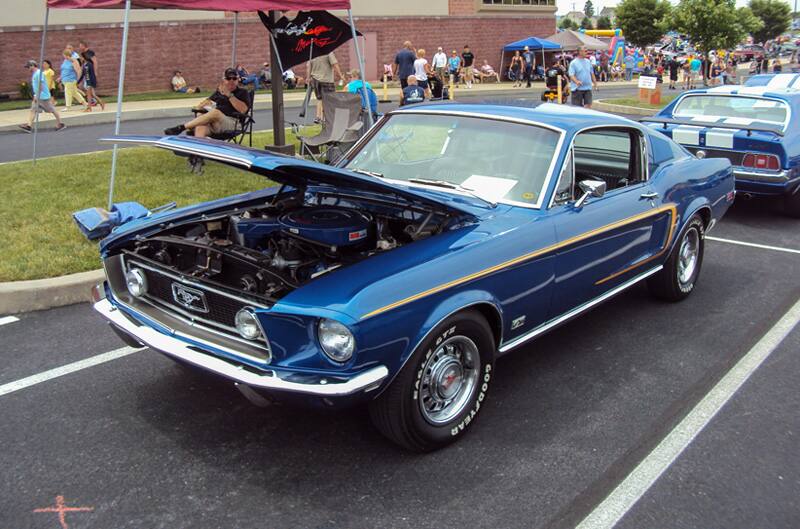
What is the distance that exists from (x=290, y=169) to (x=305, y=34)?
315 inches

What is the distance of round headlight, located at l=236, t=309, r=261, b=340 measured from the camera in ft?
10.9

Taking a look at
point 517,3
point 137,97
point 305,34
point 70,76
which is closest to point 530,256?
point 305,34

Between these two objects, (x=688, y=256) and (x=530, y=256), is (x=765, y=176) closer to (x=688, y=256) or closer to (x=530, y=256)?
(x=688, y=256)

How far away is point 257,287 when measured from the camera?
11.8 ft

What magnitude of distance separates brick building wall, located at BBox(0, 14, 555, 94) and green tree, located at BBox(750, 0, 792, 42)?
159ft

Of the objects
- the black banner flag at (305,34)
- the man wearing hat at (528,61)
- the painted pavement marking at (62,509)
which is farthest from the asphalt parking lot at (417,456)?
the man wearing hat at (528,61)

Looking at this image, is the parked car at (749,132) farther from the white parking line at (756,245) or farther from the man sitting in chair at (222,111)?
the man sitting in chair at (222,111)

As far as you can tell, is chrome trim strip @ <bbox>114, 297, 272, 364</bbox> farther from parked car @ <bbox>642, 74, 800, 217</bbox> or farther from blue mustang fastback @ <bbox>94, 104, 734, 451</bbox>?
parked car @ <bbox>642, 74, 800, 217</bbox>

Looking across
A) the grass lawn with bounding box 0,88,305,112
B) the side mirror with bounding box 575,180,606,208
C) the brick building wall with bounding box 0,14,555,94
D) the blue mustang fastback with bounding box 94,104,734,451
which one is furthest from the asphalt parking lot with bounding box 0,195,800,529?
the brick building wall with bounding box 0,14,555,94

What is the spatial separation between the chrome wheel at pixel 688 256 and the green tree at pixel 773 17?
76279mm

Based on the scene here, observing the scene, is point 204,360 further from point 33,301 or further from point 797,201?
point 797,201

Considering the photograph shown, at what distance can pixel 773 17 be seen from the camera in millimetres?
71938

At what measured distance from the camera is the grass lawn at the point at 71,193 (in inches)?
248

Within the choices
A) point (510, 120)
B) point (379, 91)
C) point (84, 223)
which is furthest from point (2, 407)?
point (379, 91)
